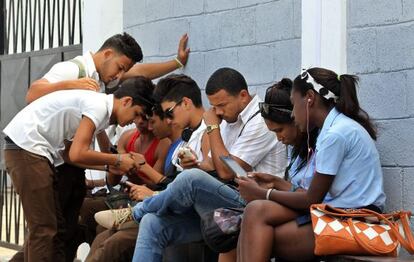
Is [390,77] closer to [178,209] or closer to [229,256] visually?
[229,256]

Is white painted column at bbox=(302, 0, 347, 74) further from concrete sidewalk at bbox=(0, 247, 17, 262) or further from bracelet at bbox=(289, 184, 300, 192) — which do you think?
concrete sidewalk at bbox=(0, 247, 17, 262)

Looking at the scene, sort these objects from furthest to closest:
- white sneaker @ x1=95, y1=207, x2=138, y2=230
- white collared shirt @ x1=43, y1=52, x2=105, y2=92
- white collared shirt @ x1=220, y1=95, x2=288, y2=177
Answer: white collared shirt @ x1=43, y1=52, x2=105, y2=92
white sneaker @ x1=95, y1=207, x2=138, y2=230
white collared shirt @ x1=220, y1=95, x2=288, y2=177

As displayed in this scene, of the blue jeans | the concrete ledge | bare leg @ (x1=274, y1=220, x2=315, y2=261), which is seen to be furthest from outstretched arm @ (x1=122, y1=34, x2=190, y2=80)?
the concrete ledge

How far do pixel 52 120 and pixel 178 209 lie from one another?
1.40 metres

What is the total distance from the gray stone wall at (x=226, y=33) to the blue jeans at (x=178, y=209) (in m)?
1.25

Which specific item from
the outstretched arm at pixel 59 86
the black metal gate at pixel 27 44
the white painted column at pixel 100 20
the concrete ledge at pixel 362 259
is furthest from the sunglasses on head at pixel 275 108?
the black metal gate at pixel 27 44

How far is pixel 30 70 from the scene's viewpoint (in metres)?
9.94

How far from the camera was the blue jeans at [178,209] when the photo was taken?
19.8 feet

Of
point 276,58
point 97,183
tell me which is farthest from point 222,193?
point 97,183

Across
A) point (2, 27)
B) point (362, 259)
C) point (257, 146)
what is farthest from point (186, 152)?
point (2, 27)

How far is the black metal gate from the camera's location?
9711 millimetres

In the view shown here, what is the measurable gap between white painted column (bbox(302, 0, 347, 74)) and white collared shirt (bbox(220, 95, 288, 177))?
1.65ft

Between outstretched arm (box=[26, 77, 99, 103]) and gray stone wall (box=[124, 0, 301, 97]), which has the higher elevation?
gray stone wall (box=[124, 0, 301, 97])

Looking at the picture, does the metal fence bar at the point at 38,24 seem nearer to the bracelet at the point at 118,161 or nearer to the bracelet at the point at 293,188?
the bracelet at the point at 118,161
